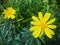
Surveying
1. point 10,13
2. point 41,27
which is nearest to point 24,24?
point 10,13

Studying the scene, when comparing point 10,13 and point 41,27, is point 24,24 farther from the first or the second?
point 41,27

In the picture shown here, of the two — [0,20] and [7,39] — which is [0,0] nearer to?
[0,20]

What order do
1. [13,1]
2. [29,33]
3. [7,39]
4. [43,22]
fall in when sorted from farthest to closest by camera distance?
[13,1] < [7,39] < [29,33] < [43,22]

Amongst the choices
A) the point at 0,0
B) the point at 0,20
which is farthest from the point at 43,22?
the point at 0,0

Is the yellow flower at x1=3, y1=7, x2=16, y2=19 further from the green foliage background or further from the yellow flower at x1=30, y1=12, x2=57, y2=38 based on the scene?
the yellow flower at x1=30, y1=12, x2=57, y2=38

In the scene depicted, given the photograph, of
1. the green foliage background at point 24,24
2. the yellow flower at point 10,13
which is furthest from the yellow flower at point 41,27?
the yellow flower at point 10,13

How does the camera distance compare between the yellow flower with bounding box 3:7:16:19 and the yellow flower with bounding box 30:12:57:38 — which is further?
the yellow flower with bounding box 3:7:16:19

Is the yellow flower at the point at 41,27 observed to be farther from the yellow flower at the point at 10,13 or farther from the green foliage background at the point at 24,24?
the yellow flower at the point at 10,13

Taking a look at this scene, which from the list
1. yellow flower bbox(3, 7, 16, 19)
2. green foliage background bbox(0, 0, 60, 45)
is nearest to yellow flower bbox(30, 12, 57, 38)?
green foliage background bbox(0, 0, 60, 45)
